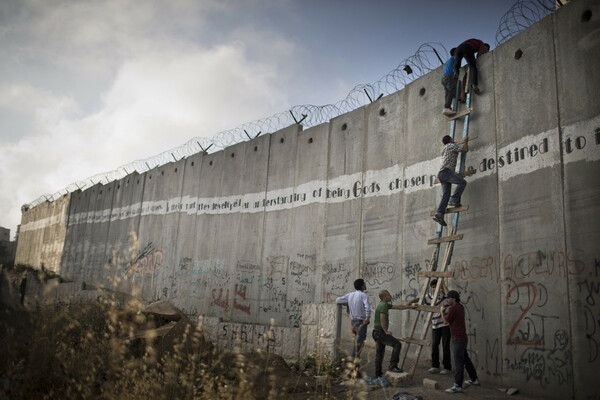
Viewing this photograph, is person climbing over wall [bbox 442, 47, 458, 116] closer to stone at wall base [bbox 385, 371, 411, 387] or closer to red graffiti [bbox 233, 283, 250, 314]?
stone at wall base [bbox 385, 371, 411, 387]

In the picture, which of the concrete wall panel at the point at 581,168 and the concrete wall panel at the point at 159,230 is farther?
the concrete wall panel at the point at 159,230

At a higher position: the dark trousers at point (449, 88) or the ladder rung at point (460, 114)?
the dark trousers at point (449, 88)

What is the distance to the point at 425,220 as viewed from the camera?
793 cm

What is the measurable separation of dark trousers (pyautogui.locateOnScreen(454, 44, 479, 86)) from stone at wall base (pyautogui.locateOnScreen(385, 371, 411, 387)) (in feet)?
15.5

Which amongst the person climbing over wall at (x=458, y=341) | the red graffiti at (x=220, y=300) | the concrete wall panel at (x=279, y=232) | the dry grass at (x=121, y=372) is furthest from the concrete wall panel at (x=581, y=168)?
the red graffiti at (x=220, y=300)

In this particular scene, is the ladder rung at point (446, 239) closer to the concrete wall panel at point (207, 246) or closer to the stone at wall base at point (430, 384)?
the stone at wall base at point (430, 384)

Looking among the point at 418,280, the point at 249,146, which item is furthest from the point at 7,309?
the point at 249,146

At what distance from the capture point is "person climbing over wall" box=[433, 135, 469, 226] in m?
7.00

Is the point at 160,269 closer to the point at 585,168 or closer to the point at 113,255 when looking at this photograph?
the point at 113,255

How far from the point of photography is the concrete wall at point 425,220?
5.75 metres

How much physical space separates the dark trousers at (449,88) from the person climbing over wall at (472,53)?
107mm

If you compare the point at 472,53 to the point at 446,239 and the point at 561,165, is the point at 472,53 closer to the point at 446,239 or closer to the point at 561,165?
the point at 561,165

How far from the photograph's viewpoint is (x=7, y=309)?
696 centimetres

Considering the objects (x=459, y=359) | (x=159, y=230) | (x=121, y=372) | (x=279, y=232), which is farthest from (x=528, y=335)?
(x=159, y=230)
